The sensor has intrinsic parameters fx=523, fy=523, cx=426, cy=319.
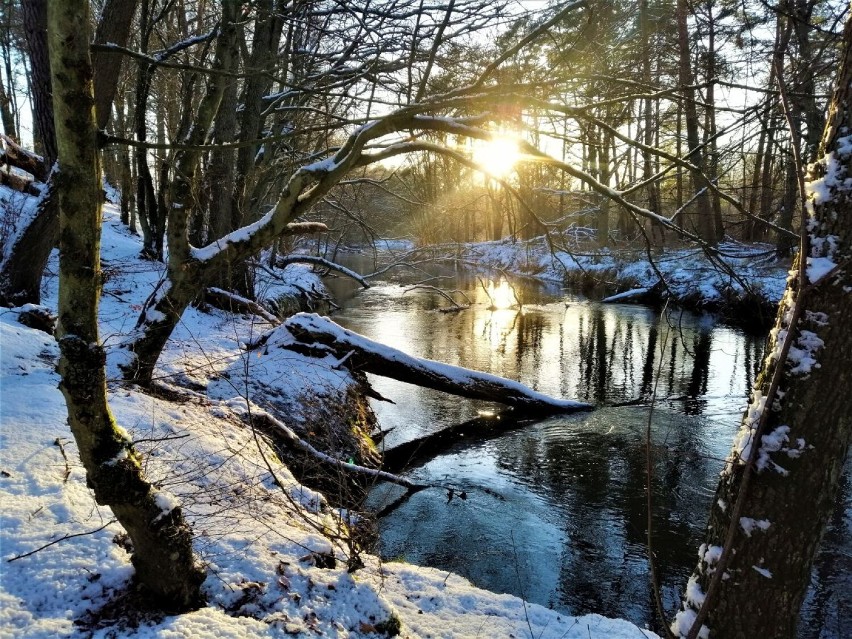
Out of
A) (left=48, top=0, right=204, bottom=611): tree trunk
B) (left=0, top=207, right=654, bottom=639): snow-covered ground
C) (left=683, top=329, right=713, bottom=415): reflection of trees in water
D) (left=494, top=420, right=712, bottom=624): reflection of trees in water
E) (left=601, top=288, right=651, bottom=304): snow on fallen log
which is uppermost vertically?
(left=48, top=0, right=204, bottom=611): tree trunk

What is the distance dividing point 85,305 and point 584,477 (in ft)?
20.2

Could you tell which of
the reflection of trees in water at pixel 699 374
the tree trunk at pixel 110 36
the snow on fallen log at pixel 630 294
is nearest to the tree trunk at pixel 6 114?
the tree trunk at pixel 110 36

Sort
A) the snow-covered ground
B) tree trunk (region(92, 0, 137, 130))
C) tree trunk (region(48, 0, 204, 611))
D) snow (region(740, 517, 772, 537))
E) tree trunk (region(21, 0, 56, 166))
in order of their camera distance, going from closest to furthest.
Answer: tree trunk (region(48, 0, 204, 611)) < snow (region(740, 517, 772, 537)) < the snow-covered ground < tree trunk (region(92, 0, 137, 130)) < tree trunk (region(21, 0, 56, 166))

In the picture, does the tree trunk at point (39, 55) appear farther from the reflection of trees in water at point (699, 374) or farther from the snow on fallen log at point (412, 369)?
the reflection of trees in water at point (699, 374)

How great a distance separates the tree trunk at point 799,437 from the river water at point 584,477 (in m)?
0.47

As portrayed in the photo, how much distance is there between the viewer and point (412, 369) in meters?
8.16

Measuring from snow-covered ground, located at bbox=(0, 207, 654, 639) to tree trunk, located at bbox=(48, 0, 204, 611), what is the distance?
0.37 meters

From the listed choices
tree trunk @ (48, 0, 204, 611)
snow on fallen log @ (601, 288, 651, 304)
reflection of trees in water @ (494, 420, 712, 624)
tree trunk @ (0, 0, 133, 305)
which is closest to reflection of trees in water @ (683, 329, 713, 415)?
reflection of trees in water @ (494, 420, 712, 624)

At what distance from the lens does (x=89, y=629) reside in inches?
81.0

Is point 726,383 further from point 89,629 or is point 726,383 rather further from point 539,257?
point 539,257

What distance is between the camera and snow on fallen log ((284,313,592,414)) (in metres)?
7.69

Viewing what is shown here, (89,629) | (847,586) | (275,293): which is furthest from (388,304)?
(89,629)

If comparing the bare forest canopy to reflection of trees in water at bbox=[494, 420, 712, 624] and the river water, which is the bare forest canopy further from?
reflection of trees in water at bbox=[494, 420, 712, 624]

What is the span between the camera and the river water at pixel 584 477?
468cm
